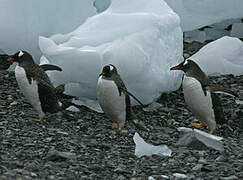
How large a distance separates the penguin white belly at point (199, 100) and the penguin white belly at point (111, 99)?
604 millimetres

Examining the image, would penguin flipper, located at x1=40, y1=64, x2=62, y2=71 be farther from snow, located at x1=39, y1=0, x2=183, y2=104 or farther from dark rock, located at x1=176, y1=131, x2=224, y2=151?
dark rock, located at x1=176, y1=131, x2=224, y2=151

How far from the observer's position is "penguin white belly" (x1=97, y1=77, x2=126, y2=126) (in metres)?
4.21

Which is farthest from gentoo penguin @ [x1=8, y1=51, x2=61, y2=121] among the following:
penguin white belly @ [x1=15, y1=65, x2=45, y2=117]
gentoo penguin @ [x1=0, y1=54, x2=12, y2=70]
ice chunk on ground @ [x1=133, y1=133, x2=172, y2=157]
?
gentoo penguin @ [x1=0, y1=54, x2=12, y2=70]

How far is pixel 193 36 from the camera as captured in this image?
7.73 meters

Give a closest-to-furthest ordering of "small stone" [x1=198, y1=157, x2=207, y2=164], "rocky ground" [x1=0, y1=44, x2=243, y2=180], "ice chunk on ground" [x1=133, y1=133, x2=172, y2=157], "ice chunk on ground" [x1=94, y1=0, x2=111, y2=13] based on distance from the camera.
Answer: "rocky ground" [x1=0, y1=44, x2=243, y2=180]
"small stone" [x1=198, y1=157, x2=207, y2=164]
"ice chunk on ground" [x1=133, y1=133, x2=172, y2=157]
"ice chunk on ground" [x1=94, y1=0, x2=111, y2=13]

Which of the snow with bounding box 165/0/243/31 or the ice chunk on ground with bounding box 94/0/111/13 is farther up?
the ice chunk on ground with bounding box 94/0/111/13

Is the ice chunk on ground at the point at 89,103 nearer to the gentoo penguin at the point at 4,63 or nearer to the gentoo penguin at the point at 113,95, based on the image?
the gentoo penguin at the point at 113,95

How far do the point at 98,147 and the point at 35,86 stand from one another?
100 cm

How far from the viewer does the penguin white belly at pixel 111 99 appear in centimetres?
421

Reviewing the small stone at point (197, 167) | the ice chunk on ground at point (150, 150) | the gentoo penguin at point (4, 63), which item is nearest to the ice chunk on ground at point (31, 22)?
the gentoo penguin at point (4, 63)

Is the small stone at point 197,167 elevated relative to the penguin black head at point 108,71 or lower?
lower

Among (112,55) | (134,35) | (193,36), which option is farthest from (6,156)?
(193,36)

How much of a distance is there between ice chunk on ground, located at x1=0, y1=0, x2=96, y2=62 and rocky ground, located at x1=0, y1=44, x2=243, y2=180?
699 millimetres

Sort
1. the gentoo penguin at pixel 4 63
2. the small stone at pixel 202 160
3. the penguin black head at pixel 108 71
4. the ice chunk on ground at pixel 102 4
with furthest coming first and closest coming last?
the ice chunk on ground at pixel 102 4, the gentoo penguin at pixel 4 63, the penguin black head at pixel 108 71, the small stone at pixel 202 160
